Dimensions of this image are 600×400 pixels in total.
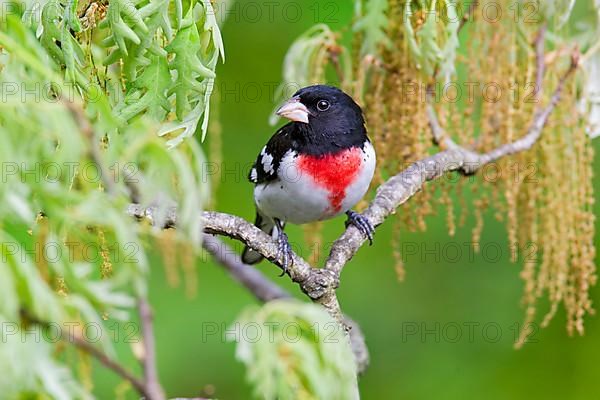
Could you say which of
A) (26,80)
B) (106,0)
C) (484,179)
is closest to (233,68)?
(484,179)

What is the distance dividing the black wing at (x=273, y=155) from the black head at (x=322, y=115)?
0.05m

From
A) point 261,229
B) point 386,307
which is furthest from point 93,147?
point 386,307

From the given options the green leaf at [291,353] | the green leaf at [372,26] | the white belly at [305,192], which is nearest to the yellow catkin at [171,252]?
the white belly at [305,192]

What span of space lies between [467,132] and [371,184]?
0.41m

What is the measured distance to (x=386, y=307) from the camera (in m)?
4.55

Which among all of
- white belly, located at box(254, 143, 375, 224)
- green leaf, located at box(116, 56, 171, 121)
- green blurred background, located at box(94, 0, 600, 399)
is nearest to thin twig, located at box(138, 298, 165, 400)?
green leaf, located at box(116, 56, 171, 121)

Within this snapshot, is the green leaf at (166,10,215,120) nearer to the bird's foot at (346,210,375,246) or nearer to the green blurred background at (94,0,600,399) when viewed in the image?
the bird's foot at (346,210,375,246)

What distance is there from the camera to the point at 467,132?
3057 millimetres

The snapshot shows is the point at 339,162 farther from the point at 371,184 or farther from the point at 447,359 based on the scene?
the point at 447,359

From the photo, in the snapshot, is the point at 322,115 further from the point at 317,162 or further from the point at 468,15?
the point at 468,15

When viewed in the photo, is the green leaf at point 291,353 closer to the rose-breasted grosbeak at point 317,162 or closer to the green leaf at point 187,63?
the green leaf at point 187,63

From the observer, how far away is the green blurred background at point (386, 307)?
4.09 m

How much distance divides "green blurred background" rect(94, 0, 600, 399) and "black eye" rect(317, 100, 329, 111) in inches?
37.4

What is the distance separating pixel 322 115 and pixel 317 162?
0.55 feet
